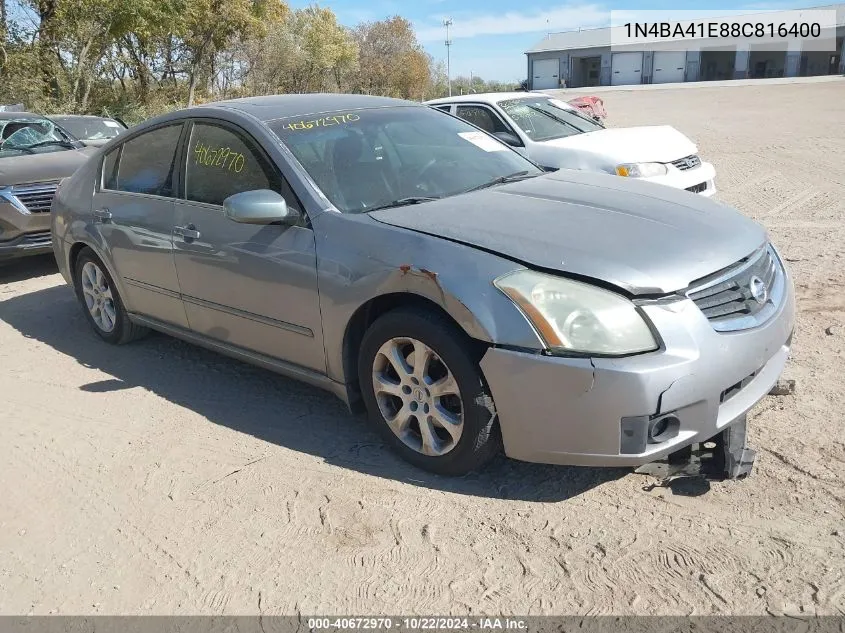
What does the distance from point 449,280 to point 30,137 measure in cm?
818

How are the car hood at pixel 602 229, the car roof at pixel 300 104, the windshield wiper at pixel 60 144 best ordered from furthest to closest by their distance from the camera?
the windshield wiper at pixel 60 144 < the car roof at pixel 300 104 < the car hood at pixel 602 229

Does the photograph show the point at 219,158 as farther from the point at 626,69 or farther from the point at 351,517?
the point at 626,69

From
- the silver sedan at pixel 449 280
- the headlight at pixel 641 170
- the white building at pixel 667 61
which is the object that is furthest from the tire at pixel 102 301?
the white building at pixel 667 61

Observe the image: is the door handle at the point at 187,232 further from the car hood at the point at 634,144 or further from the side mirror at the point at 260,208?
the car hood at the point at 634,144

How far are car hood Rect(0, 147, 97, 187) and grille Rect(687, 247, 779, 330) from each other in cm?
712

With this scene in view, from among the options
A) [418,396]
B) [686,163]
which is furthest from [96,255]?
[686,163]

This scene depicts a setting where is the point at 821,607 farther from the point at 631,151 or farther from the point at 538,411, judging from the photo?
the point at 631,151

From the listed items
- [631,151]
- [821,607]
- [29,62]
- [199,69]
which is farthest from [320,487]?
[199,69]

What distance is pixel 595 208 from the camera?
3430 mm

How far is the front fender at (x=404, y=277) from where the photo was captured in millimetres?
2855

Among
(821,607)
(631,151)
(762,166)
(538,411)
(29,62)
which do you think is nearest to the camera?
(821,607)

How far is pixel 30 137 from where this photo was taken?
9.09 meters

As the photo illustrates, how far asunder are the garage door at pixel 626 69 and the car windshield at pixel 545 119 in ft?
231

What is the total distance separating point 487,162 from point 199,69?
100 ft
